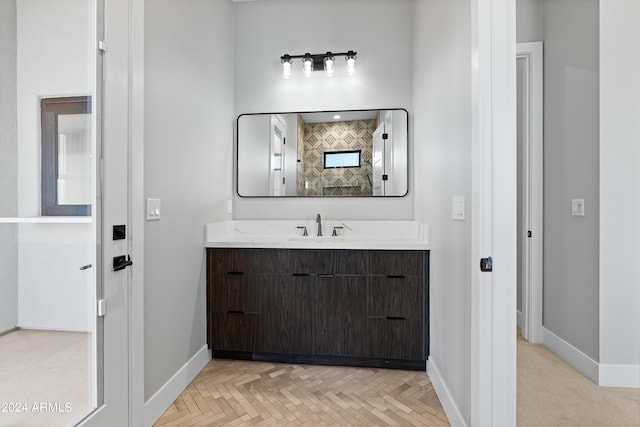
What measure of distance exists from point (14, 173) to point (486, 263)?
68.9 inches

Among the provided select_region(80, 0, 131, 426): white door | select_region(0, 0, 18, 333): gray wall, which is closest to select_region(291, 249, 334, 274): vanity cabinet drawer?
select_region(80, 0, 131, 426): white door

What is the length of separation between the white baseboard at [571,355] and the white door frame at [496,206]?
1215 millimetres

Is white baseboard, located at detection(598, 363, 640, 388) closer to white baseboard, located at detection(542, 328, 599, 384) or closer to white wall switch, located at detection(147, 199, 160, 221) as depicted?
white baseboard, located at detection(542, 328, 599, 384)

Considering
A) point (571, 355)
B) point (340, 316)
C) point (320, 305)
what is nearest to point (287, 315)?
point (320, 305)

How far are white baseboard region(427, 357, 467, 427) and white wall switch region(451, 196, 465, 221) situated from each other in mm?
947

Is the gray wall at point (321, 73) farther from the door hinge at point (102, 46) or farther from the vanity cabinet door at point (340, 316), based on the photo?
the door hinge at point (102, 46)

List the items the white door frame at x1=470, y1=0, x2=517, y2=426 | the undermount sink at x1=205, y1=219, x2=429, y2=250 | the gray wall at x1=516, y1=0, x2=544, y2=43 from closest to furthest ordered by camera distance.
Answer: the white door frame at x1=470, y1=0, x2=517, y2=426 → the undermount sink at x1=205, y1=219, x2=429, y2=250 → the gray wall at x1=516, y1=0, x2=544, y2=43

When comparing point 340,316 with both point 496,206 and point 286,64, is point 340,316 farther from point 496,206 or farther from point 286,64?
point 286,64

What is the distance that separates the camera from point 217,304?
91.1 inches

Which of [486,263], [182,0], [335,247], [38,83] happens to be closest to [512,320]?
[486,263]

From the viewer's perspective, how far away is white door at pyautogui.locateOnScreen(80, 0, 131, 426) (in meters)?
1.34

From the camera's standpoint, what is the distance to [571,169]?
7.45ft

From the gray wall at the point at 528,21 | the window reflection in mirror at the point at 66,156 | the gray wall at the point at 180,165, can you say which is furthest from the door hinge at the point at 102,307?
the gray wall at the point at 528,21

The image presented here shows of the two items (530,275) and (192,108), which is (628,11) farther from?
(192,108)
